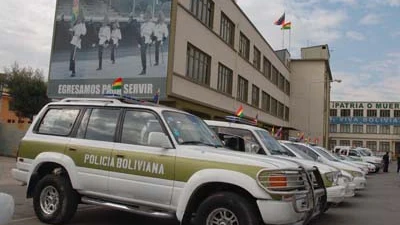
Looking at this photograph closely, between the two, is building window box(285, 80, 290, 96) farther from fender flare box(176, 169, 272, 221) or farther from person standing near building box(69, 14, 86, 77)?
fender flare box(176, 169, 272, 221)

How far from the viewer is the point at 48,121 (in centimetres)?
916

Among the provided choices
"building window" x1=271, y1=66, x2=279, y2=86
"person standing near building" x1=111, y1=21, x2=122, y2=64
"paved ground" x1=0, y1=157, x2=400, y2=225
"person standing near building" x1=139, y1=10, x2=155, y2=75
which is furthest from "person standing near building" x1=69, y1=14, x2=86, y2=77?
"building window" x1=271, y1=66, x2=279, y2=86

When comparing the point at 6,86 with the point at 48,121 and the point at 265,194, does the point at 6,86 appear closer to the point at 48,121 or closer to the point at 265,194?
the point at 48,121

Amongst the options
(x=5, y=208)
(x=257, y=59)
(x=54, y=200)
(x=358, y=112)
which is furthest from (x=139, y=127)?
(x=358, y=112)

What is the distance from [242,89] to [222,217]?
3271 cm

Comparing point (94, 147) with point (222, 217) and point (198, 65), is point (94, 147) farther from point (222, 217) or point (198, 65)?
point (198, 65)

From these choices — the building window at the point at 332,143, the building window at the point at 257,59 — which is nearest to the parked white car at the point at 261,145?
the building window at the point at 257,59

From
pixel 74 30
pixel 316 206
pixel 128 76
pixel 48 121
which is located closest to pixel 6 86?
pixel 74 30

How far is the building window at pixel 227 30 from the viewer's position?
33531 millimetres

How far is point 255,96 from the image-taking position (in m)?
44.7

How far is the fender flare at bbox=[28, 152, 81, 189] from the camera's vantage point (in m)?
8.37

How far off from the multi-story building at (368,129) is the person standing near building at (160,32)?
90.1 metres

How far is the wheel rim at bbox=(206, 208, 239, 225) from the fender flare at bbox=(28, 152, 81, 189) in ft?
8.33

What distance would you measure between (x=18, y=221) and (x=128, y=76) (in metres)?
17.5
